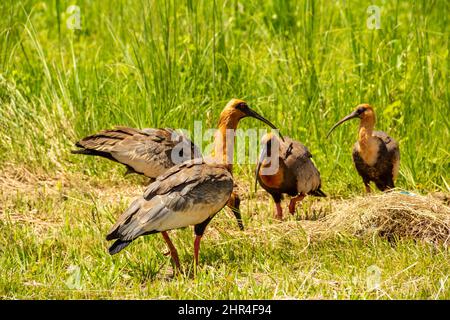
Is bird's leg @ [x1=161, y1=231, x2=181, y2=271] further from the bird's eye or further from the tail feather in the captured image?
the bird's eye

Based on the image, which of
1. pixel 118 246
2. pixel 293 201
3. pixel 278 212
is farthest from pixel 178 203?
pixel 293 201

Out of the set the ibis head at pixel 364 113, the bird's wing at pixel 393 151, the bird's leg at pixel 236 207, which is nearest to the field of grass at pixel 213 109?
the bird's leg at pixel 236 207

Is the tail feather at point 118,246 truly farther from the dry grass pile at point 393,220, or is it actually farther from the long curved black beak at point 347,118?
the long curved black beak at point 347,118

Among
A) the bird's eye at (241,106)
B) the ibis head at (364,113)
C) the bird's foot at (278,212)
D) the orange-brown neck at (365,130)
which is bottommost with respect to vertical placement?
the bird's foot at (278,212)

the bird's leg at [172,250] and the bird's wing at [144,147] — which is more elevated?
the bird's wing at [144,147]

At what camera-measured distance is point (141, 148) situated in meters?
7.50

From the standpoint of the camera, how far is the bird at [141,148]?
24.4 ft

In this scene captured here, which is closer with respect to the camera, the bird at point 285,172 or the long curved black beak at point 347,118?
the bird at point 285,172

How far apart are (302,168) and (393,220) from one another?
1049 mm

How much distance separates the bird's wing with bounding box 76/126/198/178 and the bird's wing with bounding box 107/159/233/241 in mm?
1218

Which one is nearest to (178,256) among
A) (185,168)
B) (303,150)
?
(185,168)

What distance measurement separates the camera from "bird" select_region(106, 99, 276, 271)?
5820 millimetres

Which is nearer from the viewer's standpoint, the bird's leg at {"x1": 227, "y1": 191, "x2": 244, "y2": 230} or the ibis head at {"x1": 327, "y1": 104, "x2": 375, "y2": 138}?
the bird's leg at {"x1": 227, "y1": 191, "x2": 244, "y2": 230}

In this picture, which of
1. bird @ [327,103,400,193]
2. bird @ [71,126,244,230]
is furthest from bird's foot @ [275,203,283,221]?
bird @ [327,103,400,193]
